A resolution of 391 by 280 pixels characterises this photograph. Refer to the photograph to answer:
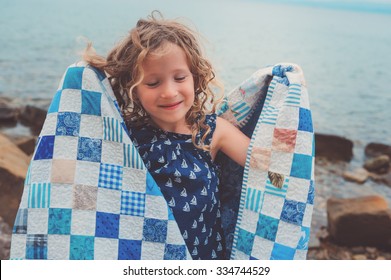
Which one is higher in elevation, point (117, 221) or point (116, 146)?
point (116, 146)

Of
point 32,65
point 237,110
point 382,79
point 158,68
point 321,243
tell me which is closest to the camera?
point 158,68

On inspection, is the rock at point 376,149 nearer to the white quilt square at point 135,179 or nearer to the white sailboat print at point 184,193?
the white sailboat print at point 184,193

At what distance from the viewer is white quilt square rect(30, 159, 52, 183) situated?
1.82m

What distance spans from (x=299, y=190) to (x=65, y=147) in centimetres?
106

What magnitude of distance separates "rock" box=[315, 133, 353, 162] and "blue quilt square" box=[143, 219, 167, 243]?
595cm

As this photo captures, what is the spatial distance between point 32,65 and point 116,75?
11353 millimetres

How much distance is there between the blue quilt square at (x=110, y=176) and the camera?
1877mm

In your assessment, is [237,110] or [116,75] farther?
[237,110]

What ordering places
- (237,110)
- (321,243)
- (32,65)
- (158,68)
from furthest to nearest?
(32,65)
(321,243)
(237,110)
(158,68)

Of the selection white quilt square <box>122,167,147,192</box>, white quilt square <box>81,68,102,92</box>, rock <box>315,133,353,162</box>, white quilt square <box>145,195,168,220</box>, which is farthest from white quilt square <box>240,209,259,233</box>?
rock <box>315,133,353,162</box>

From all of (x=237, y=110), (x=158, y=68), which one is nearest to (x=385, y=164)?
(x=237, y=110)

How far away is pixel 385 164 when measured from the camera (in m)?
7.27
